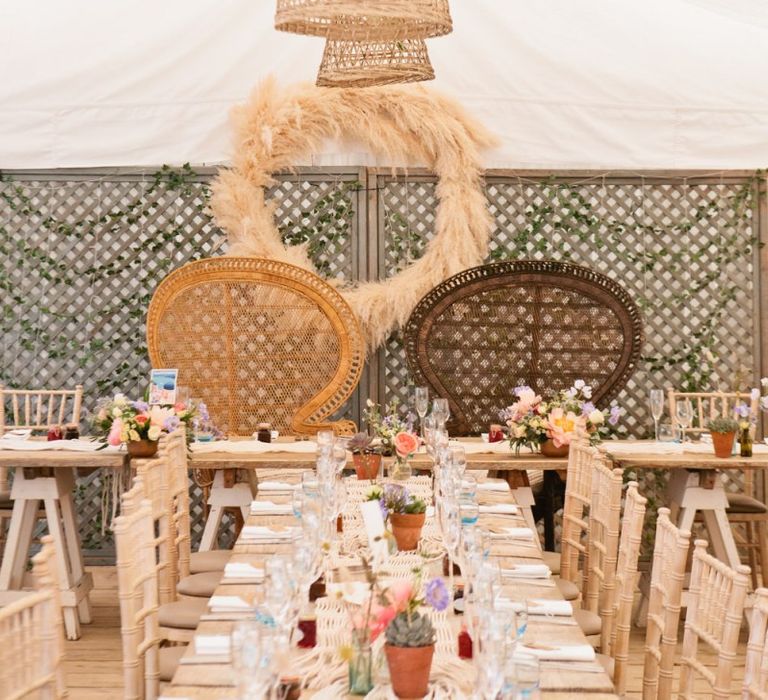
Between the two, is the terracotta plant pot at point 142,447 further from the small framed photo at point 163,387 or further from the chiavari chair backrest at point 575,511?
the chiavari chair backrest at point 575,511

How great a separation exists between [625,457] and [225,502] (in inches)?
67.3

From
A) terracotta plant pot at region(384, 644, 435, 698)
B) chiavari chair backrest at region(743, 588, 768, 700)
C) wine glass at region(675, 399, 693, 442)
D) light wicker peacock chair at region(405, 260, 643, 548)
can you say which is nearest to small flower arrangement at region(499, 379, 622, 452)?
wine glass at region(675, 399, 693, 442)

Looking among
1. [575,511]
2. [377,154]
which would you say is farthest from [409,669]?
[377,154]

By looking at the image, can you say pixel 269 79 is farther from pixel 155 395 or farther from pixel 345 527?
pixel 345 527

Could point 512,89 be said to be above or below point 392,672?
above

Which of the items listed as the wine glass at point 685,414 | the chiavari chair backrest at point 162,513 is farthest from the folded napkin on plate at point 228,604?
the wine glass at point 685,414

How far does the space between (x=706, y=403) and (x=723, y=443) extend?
1573mm

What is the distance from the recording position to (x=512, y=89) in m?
6.34

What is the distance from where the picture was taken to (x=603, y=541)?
11.0 feet

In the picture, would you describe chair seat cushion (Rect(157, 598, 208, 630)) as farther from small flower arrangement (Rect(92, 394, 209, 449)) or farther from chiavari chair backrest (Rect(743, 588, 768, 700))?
chiavari chair backrest (Rect(743, 588, 768, 700))

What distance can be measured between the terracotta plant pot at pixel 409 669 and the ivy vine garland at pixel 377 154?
162 inches

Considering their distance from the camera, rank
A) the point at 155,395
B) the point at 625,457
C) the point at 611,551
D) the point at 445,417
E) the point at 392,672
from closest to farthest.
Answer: the point at 392,672 < the point at 611,551 < the point at 445,417 < the point at 625,457 < the point at 155,395

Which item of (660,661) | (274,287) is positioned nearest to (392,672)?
(660,661)

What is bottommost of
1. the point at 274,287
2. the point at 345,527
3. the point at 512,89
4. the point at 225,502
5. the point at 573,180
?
the point at 225,502
